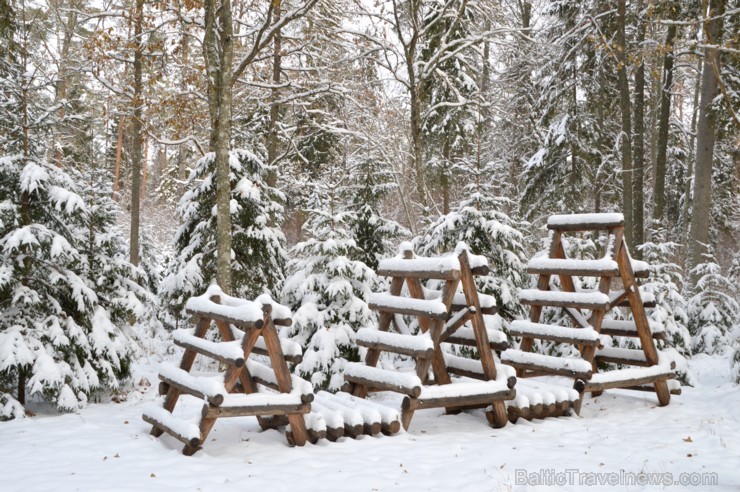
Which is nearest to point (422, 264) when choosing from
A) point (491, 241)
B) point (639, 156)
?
point (491, 241)

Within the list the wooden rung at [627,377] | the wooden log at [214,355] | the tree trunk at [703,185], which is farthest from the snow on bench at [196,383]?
the tree trunk at [703,185]

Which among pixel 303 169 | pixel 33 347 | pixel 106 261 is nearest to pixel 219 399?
pixel 33 347

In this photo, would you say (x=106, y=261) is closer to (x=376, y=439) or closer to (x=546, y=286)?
(x=376, y=439)

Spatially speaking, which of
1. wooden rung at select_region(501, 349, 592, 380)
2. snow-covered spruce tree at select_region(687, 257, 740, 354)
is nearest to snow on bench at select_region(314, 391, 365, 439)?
wooden rung at select_region(501, 349, 592, 380)

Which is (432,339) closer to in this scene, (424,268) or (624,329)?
(424,268)

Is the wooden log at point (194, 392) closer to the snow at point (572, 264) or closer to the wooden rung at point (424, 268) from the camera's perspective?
the wooden rung at point (424, 268)

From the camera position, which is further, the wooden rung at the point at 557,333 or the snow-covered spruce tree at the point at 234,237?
the snow-covered spruce tree at the point at 234,237

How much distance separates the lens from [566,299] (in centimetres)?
810

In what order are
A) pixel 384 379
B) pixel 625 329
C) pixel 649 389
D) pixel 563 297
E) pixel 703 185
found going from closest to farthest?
pixel 384 379 → pixel 563 297 → pixel 649 389 → pixel 625 329 → pixel 703 185

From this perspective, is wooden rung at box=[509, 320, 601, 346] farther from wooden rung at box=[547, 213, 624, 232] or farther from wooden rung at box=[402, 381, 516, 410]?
wooden rung at box=[547, 213, 624, 232]

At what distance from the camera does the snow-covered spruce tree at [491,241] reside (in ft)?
34.7

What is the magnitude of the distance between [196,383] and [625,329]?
6.33 m

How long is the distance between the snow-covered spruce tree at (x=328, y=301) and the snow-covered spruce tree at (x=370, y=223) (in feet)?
4.02

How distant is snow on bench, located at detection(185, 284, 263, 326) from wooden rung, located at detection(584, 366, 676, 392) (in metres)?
4.53
